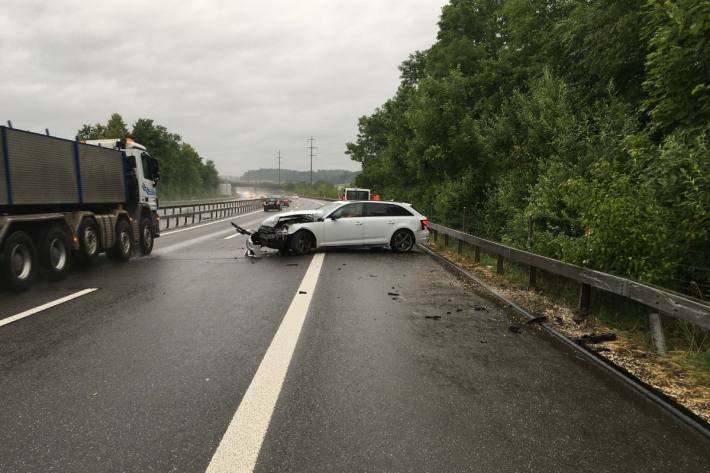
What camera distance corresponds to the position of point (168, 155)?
2820 inches

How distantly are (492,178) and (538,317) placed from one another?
35.8 ft

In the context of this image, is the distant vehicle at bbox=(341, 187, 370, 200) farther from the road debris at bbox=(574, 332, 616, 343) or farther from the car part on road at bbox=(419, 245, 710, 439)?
the road debris at bbox=(574, 332, 616, 343)

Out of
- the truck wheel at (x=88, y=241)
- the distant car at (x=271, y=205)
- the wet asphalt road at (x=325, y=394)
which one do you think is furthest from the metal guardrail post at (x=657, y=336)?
the distant car at (x=271, y=205)

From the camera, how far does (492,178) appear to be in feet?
54.3

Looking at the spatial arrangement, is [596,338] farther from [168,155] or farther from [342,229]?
[168,155]

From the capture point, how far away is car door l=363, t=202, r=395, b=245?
13.8 meters

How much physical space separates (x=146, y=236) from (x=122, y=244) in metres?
1.52

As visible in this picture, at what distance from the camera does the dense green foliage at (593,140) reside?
5777 millimetres

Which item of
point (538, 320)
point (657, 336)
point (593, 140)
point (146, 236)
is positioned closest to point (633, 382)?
point (657, 336)

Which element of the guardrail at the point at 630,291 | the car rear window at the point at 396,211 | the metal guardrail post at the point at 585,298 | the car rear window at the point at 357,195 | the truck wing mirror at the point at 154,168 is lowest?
the metal guardrail post at the point at 585,298

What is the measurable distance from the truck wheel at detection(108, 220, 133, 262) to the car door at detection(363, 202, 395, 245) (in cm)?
642

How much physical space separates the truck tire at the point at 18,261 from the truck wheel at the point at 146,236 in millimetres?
4524

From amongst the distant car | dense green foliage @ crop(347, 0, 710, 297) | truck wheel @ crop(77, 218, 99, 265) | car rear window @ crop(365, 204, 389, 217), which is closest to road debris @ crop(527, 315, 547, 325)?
dense green foliage @ crop(347, 0, 710, 297)

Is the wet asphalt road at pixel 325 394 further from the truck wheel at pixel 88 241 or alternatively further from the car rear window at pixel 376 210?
the car rear window at pixel 376 210
